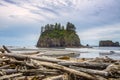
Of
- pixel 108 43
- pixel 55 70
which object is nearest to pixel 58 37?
pixel 108 43

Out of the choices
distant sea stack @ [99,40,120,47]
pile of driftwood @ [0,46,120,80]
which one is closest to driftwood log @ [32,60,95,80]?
pile of driftwood @ [0,46,120,80]

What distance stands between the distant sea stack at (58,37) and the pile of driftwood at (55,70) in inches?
6297

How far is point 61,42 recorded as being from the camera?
7047 inches

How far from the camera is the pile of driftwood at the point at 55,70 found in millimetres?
10195

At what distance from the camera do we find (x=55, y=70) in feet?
35.3

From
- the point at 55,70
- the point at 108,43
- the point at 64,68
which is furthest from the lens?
the point at 108,43

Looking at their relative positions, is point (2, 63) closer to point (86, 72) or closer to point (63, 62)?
point (63, 62)

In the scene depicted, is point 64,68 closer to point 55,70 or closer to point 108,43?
point 55,70

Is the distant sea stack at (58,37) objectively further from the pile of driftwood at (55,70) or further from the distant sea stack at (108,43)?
the pile of driftwood at (55,70)

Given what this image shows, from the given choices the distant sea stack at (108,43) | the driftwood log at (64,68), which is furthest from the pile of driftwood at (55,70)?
the distant sea stack at (108,43)

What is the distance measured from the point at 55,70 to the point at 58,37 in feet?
555

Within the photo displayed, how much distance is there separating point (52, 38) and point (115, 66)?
170943 mm

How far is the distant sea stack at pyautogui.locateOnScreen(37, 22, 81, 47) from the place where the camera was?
17375 cm

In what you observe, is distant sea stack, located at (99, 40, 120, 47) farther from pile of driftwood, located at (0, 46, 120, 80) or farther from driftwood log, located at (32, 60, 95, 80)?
driftwood log, located at (32, 60, 95, 80)
